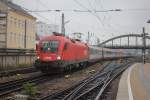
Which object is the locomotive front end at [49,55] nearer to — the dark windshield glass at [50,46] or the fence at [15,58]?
the dark windshield glass at [50,46]

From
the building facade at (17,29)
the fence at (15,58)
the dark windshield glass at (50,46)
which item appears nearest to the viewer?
the dark windshield glass at (50,46)

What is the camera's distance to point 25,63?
41.1m

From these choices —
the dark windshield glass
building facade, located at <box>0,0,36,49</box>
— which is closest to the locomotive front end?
the dark windshield glass

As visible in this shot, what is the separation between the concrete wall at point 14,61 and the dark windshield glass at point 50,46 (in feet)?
23.4

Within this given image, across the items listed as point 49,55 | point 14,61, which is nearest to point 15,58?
point 14,61

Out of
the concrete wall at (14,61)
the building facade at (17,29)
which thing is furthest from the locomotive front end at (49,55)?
the building facade at (17,29)

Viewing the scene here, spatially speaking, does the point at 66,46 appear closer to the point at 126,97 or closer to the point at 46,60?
the point at 46,60

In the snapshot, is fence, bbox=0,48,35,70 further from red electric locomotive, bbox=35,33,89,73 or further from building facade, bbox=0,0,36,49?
building facade, bbox=0,0,36,49

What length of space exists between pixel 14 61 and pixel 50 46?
35.0 feet

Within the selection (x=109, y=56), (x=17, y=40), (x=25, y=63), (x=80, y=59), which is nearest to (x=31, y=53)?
(x=25, y=63)

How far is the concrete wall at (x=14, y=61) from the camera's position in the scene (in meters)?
35.1

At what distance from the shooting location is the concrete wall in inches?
1382

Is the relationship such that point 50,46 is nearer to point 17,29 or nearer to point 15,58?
point 15,58

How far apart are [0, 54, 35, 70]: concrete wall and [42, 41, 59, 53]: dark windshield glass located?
7.13 meters
